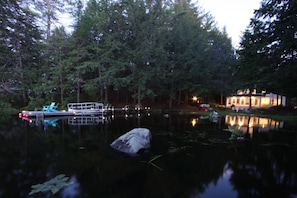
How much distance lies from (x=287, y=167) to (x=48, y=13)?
89.6 feet

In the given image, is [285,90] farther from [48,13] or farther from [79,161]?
[48,13]

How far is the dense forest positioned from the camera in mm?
18953

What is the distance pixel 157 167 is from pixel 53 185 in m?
2.38

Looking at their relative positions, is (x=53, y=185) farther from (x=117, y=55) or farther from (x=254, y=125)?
(x=117, y=55)

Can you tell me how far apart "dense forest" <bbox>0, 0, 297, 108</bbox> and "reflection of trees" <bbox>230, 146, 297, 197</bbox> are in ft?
43.4

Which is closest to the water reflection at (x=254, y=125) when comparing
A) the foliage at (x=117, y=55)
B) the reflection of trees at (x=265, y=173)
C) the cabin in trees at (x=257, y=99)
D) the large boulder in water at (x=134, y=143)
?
the reflection of trees at (x=265, y=173)

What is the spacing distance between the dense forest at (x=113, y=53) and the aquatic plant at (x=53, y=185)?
1570 cm

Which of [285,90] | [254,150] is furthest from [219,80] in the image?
[254,150]

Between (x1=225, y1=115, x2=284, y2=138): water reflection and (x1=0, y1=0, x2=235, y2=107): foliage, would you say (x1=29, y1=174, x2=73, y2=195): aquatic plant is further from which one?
(x1=0, y1=0, x2=235, y2=107): foliage

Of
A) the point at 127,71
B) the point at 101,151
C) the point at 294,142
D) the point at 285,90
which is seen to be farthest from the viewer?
the point at 127,71

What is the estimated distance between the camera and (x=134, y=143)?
20.2 feet

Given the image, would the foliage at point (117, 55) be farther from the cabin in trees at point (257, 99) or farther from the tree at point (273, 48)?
the cabin in trees at point (257, 99)

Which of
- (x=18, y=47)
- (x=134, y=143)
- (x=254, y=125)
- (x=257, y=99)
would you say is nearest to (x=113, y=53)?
(x=18, y=47)

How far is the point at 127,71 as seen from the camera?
21922 mm
